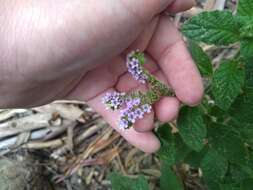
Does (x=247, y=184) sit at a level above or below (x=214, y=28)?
below

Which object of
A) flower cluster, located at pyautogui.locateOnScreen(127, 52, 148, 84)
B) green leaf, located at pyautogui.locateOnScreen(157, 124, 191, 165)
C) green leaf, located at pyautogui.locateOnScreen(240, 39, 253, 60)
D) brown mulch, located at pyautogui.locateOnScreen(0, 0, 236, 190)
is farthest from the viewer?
brown mulch, located at pyautogui.locateOnScreen(0, 0, 236, 190)

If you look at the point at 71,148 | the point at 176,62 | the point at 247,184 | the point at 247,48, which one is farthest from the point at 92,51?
the point at 71,148

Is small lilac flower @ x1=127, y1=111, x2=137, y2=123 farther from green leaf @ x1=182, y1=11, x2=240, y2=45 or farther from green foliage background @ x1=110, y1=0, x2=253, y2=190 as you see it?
green leaf @ x1=182, y1=11, x2=240, y2=45

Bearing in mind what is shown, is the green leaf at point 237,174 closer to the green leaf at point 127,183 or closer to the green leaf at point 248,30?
the green leaf at point 127,183

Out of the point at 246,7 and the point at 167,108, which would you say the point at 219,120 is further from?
the point at 246,7

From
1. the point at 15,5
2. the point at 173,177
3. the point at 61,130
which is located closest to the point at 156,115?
the point at 173,177

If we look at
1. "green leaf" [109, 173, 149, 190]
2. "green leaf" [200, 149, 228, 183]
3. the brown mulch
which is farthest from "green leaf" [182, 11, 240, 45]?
the brown mulch

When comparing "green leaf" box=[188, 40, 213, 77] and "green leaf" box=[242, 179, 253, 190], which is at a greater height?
"green leaf" box=[188, 40, 213, 77]
